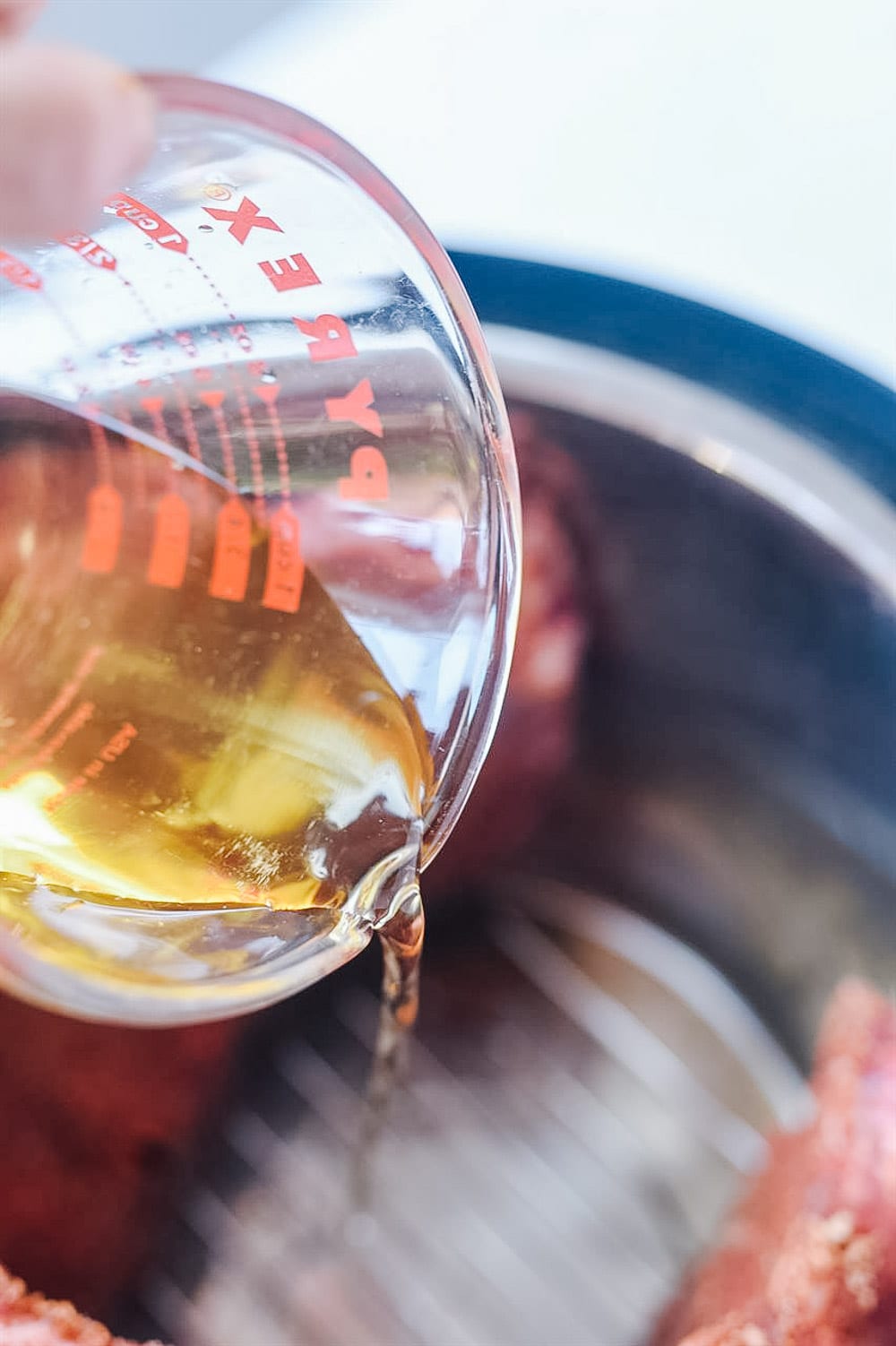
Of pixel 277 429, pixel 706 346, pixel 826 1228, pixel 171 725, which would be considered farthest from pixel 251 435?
pixel 826 1228

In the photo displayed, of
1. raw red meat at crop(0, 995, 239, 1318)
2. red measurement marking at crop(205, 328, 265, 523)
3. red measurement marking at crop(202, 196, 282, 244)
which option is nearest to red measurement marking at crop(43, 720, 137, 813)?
red measurement marking at crop(205, 328, 265, 523)

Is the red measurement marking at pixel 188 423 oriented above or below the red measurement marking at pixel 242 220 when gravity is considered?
below

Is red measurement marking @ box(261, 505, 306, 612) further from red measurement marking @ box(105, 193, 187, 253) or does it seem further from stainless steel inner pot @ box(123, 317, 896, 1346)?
stainless steel inner pot @ box(123, 317, 896, 1346)

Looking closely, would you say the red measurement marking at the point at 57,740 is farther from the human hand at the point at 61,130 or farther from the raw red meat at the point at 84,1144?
the raw red meat at the point at 84,1144

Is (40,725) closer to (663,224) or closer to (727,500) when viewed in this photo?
(727,500)

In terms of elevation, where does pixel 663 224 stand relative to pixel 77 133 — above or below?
above

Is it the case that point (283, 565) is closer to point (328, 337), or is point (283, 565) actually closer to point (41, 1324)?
point (328, 337)

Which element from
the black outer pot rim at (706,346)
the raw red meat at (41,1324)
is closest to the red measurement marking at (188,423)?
the black outer pot rim at (706,346)

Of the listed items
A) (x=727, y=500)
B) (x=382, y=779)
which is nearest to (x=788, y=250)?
(x=727, y=500)
